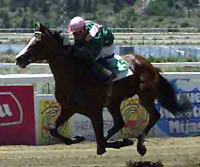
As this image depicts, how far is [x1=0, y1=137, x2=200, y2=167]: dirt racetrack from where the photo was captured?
8.94 m

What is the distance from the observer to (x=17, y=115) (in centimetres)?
1109

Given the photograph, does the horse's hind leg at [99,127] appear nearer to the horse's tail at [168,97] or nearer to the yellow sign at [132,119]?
the horse's tail at [168,97]

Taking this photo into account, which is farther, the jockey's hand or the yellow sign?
the yellow sign

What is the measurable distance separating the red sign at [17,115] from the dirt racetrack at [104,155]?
28 cm

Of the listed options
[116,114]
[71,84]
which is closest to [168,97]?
[116,114]

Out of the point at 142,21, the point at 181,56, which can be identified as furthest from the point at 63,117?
the point at 142,21

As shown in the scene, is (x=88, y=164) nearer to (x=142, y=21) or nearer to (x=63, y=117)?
(x=63, y=117)

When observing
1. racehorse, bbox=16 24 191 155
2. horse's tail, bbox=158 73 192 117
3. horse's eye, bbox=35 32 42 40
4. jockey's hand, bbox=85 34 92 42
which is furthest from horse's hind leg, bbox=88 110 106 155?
horse's tail, bbox=158 73 192 117

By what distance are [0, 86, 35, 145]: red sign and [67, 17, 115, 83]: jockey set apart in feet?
9.85

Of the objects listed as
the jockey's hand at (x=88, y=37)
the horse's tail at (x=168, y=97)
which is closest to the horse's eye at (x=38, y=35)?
the jockey's hand at (x=88, y=37)

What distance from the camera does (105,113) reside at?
37.7 feet

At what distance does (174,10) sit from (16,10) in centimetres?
2846

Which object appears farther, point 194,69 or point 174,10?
point 174,10

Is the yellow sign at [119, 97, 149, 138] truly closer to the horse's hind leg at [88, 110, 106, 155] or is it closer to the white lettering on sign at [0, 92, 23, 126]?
the white lettering on sign at [0, 92, 23, 126]
